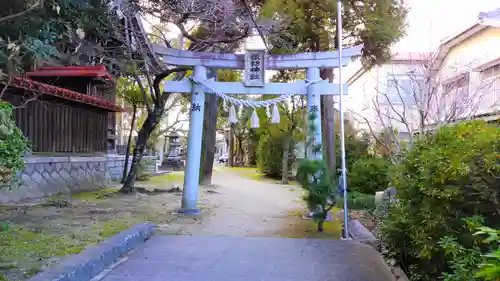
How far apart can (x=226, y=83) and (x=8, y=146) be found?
5.64 meters

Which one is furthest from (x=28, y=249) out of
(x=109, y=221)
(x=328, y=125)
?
(x=328, y=125)

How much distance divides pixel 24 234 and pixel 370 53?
34.7 ft

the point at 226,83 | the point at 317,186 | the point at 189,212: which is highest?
the point at 226,83

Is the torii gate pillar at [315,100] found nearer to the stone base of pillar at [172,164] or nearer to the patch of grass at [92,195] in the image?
the patch of grass at [92,195]

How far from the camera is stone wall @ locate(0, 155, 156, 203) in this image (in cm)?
1058

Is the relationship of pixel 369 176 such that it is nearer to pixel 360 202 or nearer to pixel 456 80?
pixel 360 202

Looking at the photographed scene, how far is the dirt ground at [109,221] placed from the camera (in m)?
5.49

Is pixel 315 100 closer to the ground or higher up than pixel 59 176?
higher up

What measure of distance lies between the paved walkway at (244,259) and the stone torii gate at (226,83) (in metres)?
1.92

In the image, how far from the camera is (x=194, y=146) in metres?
9.80

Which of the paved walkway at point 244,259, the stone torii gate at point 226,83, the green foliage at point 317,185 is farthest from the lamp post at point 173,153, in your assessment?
the green foliage at point 317,185

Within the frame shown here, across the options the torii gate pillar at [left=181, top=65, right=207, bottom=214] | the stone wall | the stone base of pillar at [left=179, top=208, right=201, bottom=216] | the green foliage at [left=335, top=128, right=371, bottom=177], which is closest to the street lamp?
the green foliage at [left=335, top=128, right=371, bottom=177]

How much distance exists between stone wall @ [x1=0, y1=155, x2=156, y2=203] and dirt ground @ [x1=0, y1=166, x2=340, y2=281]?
1.80 feet

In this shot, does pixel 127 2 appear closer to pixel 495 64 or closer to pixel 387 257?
pixel 387 257
